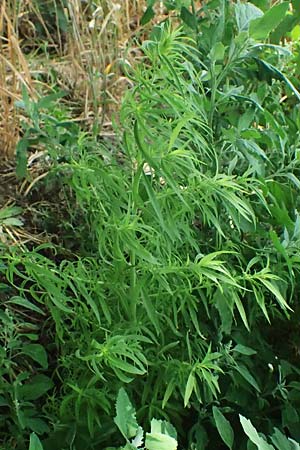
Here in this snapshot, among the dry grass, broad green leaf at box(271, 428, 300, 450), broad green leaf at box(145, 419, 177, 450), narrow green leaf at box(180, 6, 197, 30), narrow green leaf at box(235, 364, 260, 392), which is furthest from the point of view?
the dry grass

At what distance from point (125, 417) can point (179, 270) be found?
240mm

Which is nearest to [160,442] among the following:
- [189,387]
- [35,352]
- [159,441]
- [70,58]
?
[159,441]

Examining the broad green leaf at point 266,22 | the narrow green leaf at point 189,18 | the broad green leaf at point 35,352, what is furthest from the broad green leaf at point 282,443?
Result: the narrow green leaf at point 189,18

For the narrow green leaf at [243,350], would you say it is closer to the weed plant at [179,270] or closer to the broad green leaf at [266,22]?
the weed plant at [179,270]

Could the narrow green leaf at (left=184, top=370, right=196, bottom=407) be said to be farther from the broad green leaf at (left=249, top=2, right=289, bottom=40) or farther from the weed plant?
the broad green leaf at (left=249, top=2, right=289, bottom=40)

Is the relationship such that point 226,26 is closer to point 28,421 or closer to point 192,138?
point 192,138

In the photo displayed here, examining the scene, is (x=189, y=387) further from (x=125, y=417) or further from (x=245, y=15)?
(x=245, y=15)

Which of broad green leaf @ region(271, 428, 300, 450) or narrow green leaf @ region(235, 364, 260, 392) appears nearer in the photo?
broad green leaf @ region(271, 428, 300, 450)

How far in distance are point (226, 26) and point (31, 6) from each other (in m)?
0.82

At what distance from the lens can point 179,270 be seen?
128 cm

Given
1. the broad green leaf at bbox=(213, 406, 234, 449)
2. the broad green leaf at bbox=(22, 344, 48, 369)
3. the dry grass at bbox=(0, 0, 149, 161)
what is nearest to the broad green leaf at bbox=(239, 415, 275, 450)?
the broad green leaf at bbox=(213, 406, 234, 449)

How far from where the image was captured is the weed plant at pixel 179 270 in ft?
4.19

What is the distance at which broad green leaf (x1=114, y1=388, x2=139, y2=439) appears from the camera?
1213 mm

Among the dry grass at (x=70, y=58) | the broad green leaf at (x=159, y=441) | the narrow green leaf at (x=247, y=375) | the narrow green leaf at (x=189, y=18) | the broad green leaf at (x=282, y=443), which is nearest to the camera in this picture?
the broad green leaf at (x=159, y=441)
